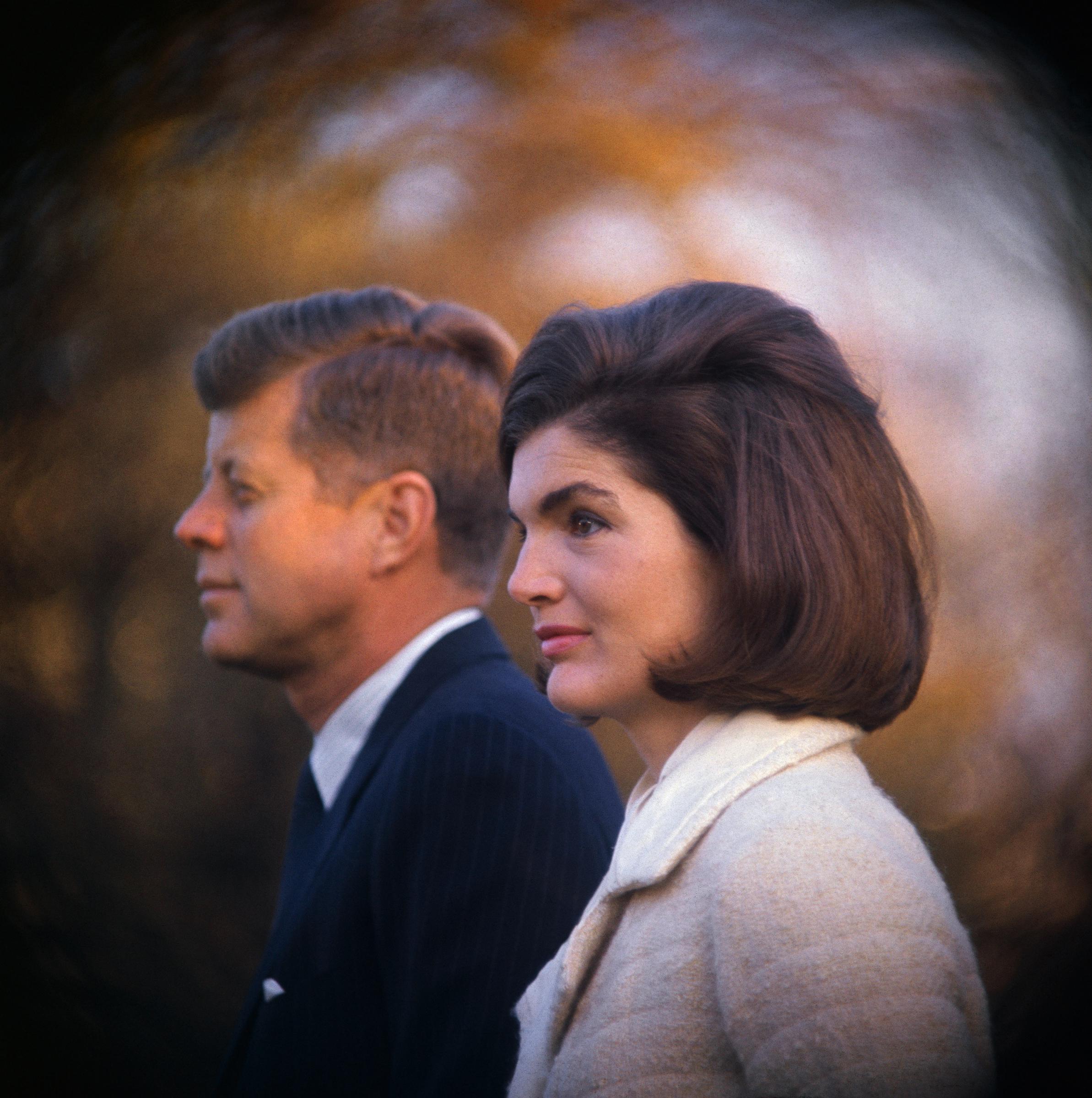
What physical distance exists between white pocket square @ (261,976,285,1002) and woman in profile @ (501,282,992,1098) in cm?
39

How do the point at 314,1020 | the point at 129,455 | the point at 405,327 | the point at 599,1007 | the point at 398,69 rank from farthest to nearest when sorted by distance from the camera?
the point at 405,327 → the point at 129,455 → the point at 398,69 → the point at 314,1020 → the point at 599,1007

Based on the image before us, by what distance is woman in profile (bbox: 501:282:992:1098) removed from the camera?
75cm

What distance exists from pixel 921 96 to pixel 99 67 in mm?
1013

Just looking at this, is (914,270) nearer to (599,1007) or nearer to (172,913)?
(599,1007)

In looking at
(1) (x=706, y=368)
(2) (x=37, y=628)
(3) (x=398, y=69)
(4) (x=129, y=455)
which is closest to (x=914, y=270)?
→ (1) (x=706, y=368)

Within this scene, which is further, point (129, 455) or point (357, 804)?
point (129, 455)

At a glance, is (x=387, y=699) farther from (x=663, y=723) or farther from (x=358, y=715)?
(x=663, y=723)

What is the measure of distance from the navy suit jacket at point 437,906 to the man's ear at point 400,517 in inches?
10.5

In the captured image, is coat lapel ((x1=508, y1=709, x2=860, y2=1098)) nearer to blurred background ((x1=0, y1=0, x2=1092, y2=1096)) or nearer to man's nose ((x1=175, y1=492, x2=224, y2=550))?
blurred background ((x1=0, y1=0, x2=1092, y2=1096))

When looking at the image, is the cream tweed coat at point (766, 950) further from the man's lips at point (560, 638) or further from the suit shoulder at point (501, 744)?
the suit shoulder at point (501, 744)

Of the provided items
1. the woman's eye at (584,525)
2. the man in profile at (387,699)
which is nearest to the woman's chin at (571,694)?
the woman's eye at (584,525)

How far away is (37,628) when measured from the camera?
146 cm

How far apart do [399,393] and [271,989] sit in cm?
80

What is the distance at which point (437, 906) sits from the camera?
47.8 inches
